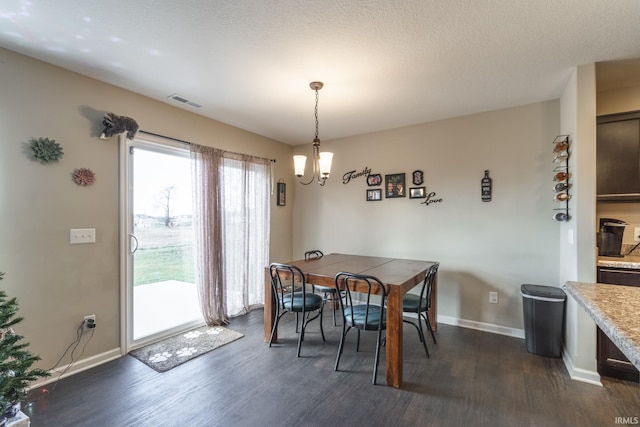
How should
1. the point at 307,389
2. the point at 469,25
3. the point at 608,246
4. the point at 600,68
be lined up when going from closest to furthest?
the point at 469,25, the point at 307,389, the point at 600,68, the point at 608,246

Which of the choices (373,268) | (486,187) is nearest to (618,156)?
(486,187)

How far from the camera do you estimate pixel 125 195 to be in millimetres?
2795

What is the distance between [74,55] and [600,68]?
4.19 m

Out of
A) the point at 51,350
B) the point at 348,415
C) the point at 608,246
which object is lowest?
the point at 348,415

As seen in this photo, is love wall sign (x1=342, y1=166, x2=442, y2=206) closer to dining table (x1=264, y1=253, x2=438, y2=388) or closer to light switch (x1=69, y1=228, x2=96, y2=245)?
dining table (x1=264, y1=253, x2=438, y2=388)

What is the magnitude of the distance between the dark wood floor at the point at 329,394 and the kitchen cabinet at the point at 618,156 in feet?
5.06

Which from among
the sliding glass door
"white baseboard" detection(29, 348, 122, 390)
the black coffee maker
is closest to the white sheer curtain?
the sliding glass door

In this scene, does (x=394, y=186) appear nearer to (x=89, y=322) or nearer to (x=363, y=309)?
(x=363, y=309)

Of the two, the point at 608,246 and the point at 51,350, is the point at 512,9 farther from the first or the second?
the point at 51,350

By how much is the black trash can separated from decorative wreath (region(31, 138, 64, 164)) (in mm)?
4287

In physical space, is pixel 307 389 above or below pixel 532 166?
below

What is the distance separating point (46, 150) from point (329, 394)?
287cm

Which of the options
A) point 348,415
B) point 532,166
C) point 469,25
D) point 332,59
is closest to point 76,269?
point 348,415

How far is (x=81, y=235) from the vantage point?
2.51 meters
